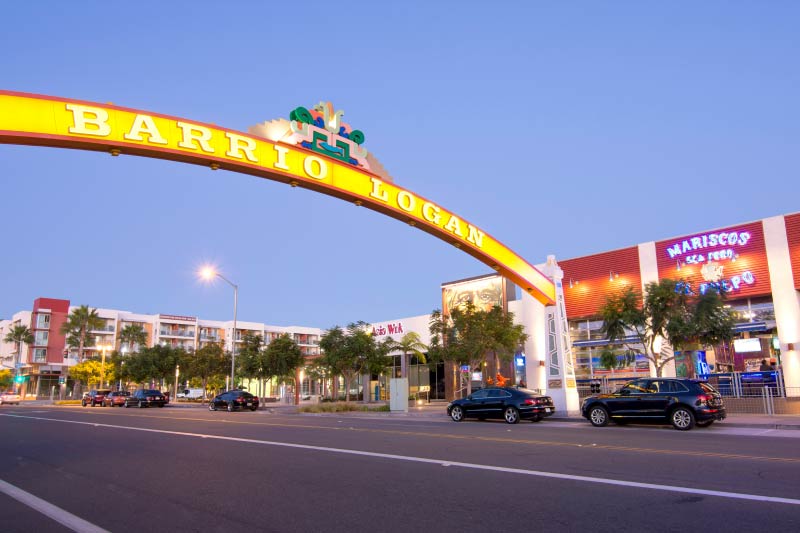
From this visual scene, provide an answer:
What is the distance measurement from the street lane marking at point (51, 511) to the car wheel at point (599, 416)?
1683cm

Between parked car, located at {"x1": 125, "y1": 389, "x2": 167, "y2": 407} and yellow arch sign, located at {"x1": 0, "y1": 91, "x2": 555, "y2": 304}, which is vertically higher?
yellow arch sign, located at {"x1": 0, "y1": 91, "x2": 555, "y2": 304}

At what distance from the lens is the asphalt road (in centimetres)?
629

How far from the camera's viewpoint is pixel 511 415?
73.8ft

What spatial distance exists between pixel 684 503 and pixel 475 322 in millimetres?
25720

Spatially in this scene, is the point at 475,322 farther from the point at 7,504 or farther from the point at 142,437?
the point at 7,504

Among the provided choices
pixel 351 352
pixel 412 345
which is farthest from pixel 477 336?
pixel 412 345

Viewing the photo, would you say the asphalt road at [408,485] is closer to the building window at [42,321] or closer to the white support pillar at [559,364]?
the white support pillar at [559,364]

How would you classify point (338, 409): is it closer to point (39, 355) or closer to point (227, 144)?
point (227, 144)

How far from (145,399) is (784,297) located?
4265 cm

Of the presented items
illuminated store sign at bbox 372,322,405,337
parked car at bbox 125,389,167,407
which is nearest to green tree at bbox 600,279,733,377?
illuminated store sign at bbox 372,322,405,337

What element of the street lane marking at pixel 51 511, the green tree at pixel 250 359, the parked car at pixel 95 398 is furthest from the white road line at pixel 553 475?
the parked car at pixel 95 398

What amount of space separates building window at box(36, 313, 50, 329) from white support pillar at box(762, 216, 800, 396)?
99811 millimetres

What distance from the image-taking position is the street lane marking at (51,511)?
20.6 feet

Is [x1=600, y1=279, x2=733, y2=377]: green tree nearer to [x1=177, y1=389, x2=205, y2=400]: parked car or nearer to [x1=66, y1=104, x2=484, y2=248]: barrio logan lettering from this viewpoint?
[x1=66, y1=104, x2=484, y2=248]: barrio logan lettering
